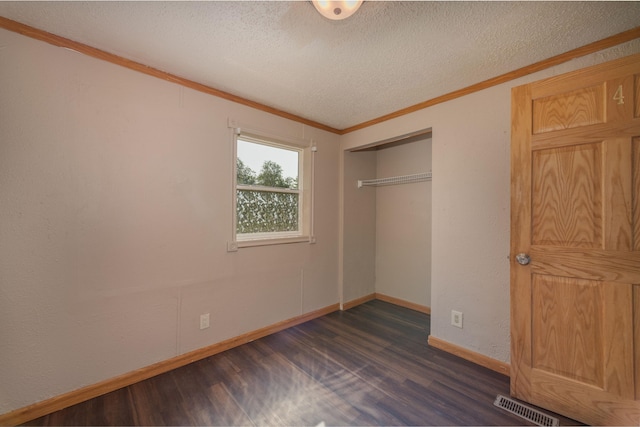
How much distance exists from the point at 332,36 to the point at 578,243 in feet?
6.38

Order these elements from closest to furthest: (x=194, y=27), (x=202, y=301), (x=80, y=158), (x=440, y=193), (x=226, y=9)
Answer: (x=226, y=9) → (x=194, y=27) → (x=80, y=158) → (x=202, y=301) → (x=440, y=193)

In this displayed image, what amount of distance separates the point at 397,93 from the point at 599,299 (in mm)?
2005

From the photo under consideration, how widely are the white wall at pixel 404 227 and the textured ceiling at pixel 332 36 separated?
4.26ft

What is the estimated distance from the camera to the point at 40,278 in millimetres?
1535

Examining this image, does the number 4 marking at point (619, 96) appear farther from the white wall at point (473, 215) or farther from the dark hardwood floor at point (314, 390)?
the dark hardwood floor at point (314, 390)

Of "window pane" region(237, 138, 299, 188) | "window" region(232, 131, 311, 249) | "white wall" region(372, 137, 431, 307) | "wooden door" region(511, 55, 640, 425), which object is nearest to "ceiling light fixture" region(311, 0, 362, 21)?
"wooden door" region(511, 55, 640, 425)

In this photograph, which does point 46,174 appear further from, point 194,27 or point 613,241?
point 613,241

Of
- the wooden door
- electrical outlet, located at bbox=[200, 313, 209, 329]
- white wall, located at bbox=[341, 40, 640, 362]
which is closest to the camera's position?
the wooden door

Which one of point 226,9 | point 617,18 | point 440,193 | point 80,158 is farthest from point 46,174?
point 617,18

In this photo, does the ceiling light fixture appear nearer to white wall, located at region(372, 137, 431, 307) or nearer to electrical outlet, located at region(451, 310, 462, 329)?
white wall, located at region(372, 137, 431, 307)

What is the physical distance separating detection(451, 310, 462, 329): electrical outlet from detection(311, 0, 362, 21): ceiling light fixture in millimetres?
2414

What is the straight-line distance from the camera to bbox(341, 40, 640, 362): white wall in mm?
2008

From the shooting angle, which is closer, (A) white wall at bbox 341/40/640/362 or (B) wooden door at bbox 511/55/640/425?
(B) wooden door at bbox 511/55/640/425

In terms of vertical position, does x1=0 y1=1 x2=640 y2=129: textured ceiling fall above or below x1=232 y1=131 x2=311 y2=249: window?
above
